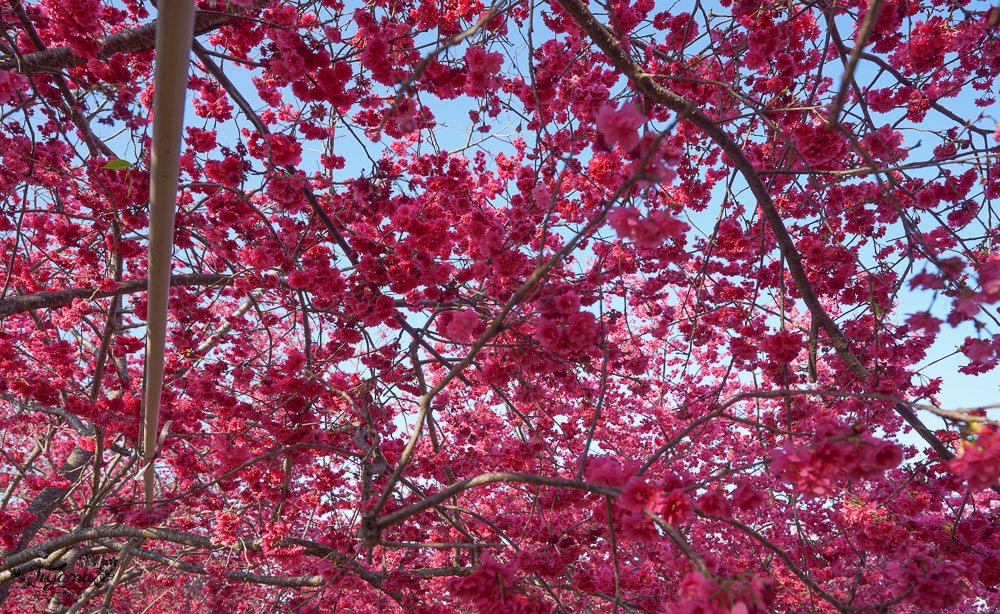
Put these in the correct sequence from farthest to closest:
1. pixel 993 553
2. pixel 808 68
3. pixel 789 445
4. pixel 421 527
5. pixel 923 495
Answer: pixel 421 527
pixel 808 68
pixel 923 495
pixel 993 553
pixel 789 445

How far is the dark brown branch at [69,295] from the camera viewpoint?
2.98m

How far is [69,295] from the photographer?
3221mm

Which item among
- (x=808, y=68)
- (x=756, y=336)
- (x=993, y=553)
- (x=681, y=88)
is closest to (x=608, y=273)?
(x=756, y=336)

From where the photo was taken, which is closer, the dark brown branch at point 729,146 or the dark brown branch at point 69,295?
the dark brown branch at point 729,146

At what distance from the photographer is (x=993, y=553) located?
2.82 metres

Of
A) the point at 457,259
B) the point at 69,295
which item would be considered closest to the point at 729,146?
the point at 457,259

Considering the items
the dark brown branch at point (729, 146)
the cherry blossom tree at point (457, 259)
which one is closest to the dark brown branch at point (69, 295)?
the cherry blossom tree at point (457, 259)

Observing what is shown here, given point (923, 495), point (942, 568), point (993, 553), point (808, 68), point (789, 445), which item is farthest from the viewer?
point (808, 68)

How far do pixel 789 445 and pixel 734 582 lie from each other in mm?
560

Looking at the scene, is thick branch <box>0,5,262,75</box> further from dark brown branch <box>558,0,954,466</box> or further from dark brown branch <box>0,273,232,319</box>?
dark brown branch <box>558,0,954,466</box>

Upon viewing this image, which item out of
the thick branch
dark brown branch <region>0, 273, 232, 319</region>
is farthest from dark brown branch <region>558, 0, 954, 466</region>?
dark brown branch <region>0, 273, 232, 319</region>

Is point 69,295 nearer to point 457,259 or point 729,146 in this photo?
point 457,259

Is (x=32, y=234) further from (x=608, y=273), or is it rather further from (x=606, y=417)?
(x=606, y=417)

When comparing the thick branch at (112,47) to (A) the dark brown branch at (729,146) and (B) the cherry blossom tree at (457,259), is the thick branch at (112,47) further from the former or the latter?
(A) the dark brown branch at (729,146)
